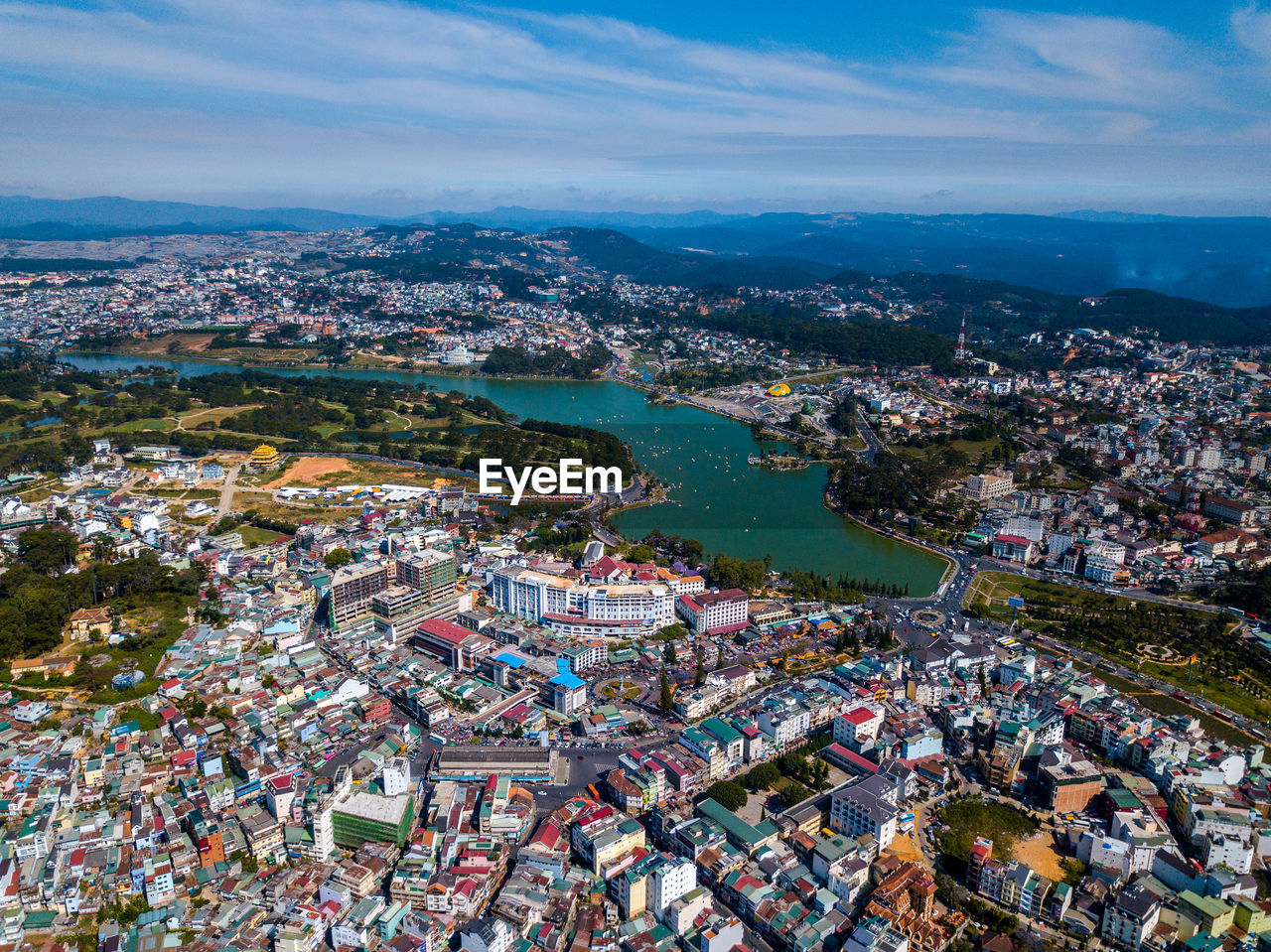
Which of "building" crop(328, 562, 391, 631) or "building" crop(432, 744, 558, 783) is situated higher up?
"building" crop(328, 562, 391, 631)

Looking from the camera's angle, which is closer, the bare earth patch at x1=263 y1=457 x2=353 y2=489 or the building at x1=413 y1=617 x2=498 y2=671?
the building at x1=413 y1=617 x2=498 y2=671

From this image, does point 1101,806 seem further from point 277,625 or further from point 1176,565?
point 277,625

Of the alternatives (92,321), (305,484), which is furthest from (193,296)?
(305,484)

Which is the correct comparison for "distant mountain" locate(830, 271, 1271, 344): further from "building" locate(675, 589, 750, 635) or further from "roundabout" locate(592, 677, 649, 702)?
"roundabout" locate(592, 677, 649, 702)

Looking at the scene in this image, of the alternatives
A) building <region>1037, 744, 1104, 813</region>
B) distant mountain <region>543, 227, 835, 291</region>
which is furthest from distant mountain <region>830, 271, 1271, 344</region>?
building <region>1037, 744, 1104, 813</region>

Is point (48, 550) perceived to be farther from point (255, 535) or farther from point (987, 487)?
point (987, 487)

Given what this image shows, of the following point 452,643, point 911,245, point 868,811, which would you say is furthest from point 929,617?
point 911,245
